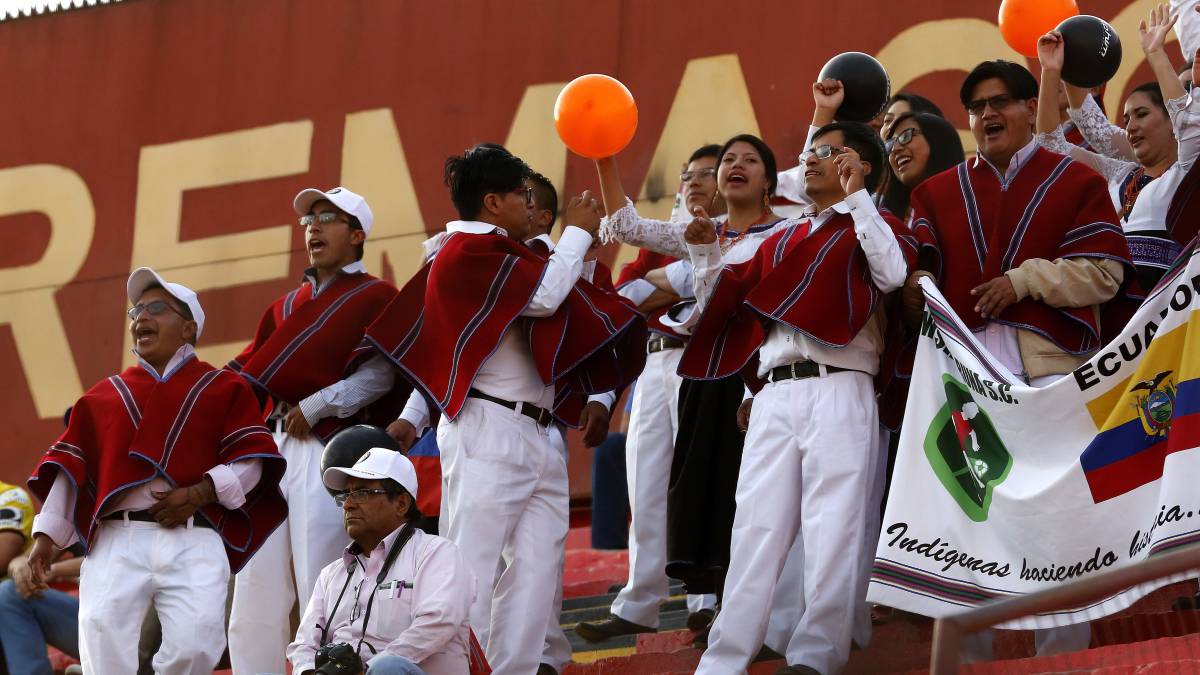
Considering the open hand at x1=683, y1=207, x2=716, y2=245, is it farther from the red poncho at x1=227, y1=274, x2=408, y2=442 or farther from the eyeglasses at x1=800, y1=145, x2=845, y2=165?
the red poncho at x1=227, y1=274, x2=408, y2=442

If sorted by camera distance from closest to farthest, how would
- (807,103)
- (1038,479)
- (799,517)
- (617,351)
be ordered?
(1038,479) < (799,517) < (617,351) < (807,103)

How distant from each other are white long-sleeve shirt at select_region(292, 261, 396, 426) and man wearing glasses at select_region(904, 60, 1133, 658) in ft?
6.63

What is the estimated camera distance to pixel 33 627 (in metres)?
7.36

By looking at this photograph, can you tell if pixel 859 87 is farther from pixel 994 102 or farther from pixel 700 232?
pixel 700 232

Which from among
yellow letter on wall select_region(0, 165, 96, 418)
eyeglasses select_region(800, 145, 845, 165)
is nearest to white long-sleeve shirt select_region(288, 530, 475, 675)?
eyeglasses select_region(800, 145, 845, 165)

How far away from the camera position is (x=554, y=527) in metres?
5.63

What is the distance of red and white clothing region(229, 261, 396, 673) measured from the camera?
615 centimetres

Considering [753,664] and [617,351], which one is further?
[617,351]

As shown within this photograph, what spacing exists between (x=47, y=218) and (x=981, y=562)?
8.83 metres

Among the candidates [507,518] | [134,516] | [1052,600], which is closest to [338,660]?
[507,518]

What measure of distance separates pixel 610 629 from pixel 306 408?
55.0 inches

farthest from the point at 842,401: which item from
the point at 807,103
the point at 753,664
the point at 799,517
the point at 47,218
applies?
the point at 47,218

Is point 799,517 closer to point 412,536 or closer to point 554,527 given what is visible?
point 554,527

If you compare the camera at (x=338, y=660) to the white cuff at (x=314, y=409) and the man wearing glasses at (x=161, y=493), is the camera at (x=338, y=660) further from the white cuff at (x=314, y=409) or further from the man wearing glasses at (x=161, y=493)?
the white cuff at (x=314, y=409)
